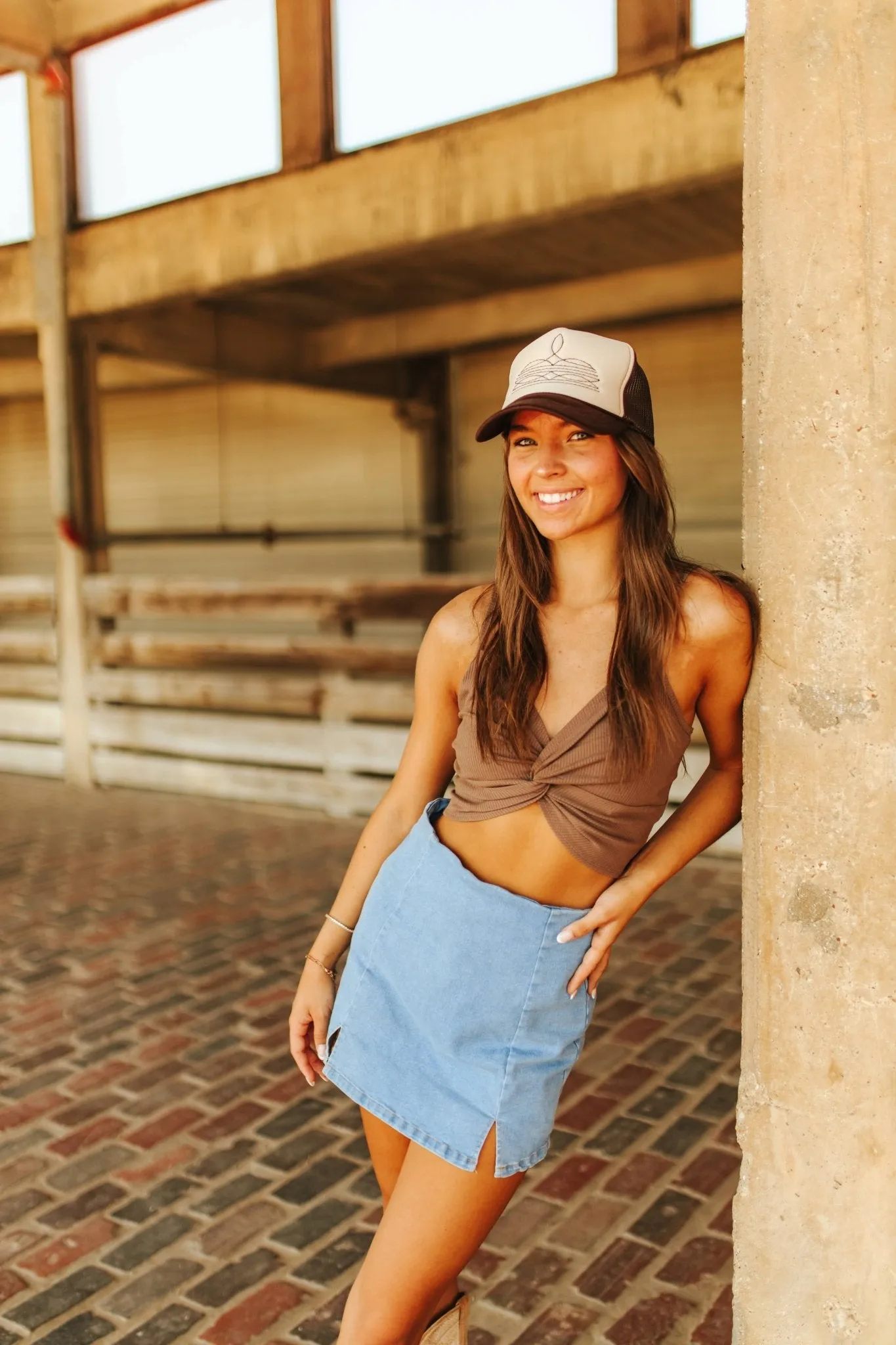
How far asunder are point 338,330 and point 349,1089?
9535 millimetres

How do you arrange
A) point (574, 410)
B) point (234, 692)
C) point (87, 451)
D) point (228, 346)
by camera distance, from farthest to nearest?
point (228, 346) → point (87, 451) → point (234, 692) → point (574, 410)

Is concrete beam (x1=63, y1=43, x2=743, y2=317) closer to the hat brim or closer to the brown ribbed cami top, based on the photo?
the hat brim

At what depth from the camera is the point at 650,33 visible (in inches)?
212

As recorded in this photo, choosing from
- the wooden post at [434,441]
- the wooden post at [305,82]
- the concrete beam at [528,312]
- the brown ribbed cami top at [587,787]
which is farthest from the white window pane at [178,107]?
the brown ribbed cami top at [587,787]

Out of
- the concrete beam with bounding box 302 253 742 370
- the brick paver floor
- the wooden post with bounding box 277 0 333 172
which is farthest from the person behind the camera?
the concrete beam with bounding box 302 253 742 370

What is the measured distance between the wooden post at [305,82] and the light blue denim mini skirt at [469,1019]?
233 inches

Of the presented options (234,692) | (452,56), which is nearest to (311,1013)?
(452,56)

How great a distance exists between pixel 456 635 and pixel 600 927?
521 millimetres

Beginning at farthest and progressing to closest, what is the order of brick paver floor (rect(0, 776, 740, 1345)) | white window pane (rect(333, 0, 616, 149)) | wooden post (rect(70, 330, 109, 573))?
1. wooden post (rect(70, 330, 109, 573))
2. white window pane (rect(333, 0, 616, 149))
3. brick paver floor (rect(0, 776, 740, 1345))

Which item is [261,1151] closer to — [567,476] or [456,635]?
[456,635]

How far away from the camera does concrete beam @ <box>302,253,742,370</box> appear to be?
333 inches

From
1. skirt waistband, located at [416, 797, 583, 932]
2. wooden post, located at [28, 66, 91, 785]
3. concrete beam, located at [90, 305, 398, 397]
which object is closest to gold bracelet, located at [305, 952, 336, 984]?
skirt waistband, located at [416, 797, 583, 932]

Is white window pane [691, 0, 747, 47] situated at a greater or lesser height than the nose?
greater

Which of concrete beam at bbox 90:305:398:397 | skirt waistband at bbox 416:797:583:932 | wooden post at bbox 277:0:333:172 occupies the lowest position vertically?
skirt waistband at bbox 416:797:583:932
